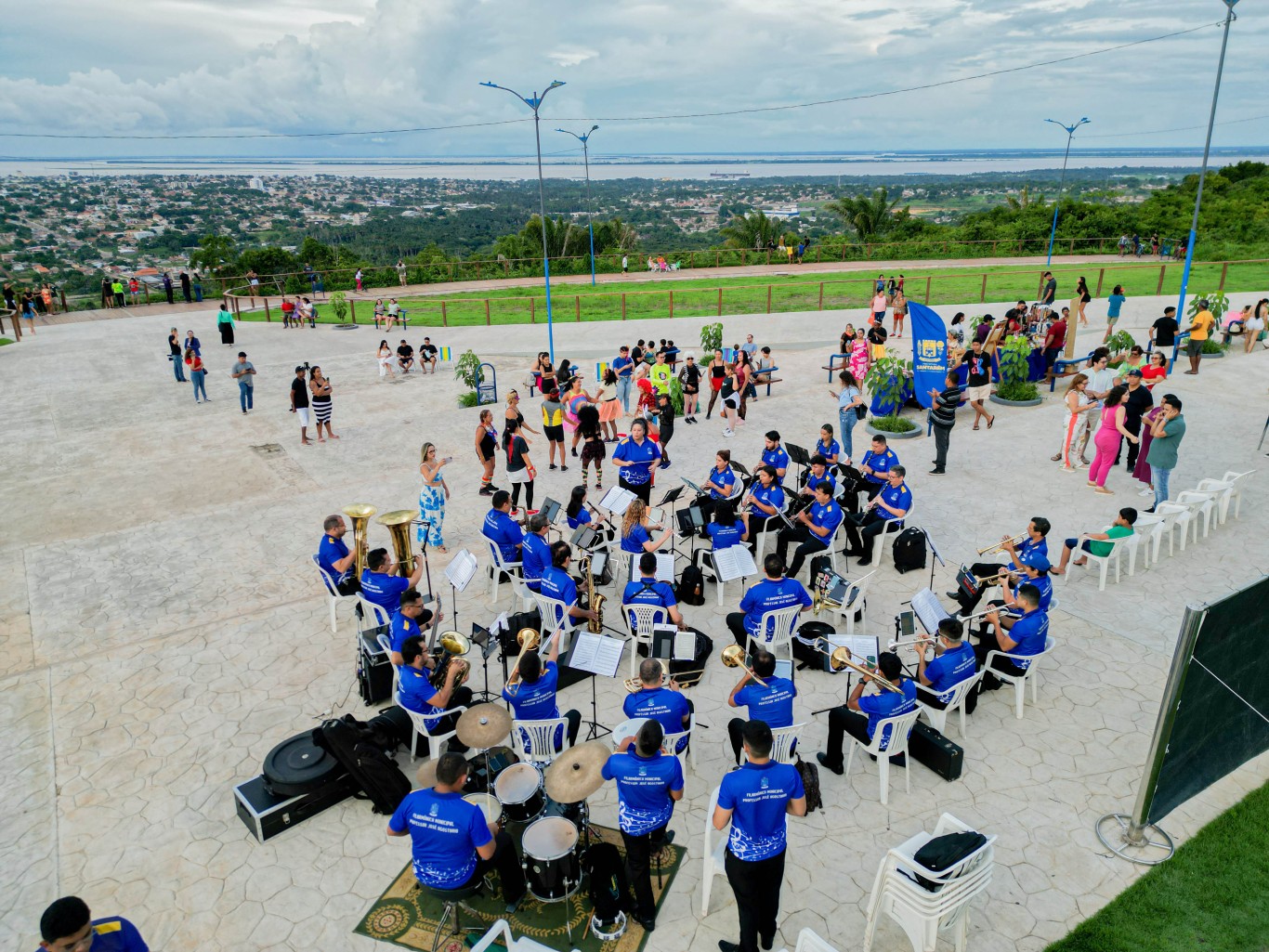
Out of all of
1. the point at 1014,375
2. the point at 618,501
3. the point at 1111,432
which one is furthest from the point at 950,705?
the point at 1014,375

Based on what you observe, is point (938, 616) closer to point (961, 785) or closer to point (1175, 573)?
point (961, 785)

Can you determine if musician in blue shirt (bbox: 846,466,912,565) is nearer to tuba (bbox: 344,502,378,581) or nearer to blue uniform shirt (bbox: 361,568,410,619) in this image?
blue uniform shirt (bbox: 361,568,410,619)

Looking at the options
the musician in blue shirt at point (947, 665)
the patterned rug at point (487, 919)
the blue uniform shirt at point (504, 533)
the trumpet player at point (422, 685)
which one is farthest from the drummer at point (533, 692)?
the musician in blue shirt at point (947, 665)

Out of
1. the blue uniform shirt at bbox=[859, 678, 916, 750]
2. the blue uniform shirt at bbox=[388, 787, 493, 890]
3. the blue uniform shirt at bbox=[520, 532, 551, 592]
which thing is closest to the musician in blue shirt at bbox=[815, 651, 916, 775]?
the blue uniform shirt at bbox=[859, 678, 916, 750]

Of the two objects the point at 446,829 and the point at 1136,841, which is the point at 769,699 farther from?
Answer: the point at 1136,841

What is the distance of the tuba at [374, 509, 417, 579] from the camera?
355 inches

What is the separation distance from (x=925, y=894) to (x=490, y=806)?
9.76 feet

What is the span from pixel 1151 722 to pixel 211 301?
43.0m

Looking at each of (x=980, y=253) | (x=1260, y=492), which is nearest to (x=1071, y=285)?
(x=980, y=253)

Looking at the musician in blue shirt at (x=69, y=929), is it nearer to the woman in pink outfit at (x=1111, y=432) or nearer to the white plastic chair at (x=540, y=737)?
the white plastic chair at (x=540, y=737)

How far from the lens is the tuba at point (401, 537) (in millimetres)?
9016

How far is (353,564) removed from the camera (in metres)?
9.56

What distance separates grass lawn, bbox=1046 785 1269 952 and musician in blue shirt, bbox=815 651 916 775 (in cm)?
175

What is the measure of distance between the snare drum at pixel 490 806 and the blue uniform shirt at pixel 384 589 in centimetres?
294
